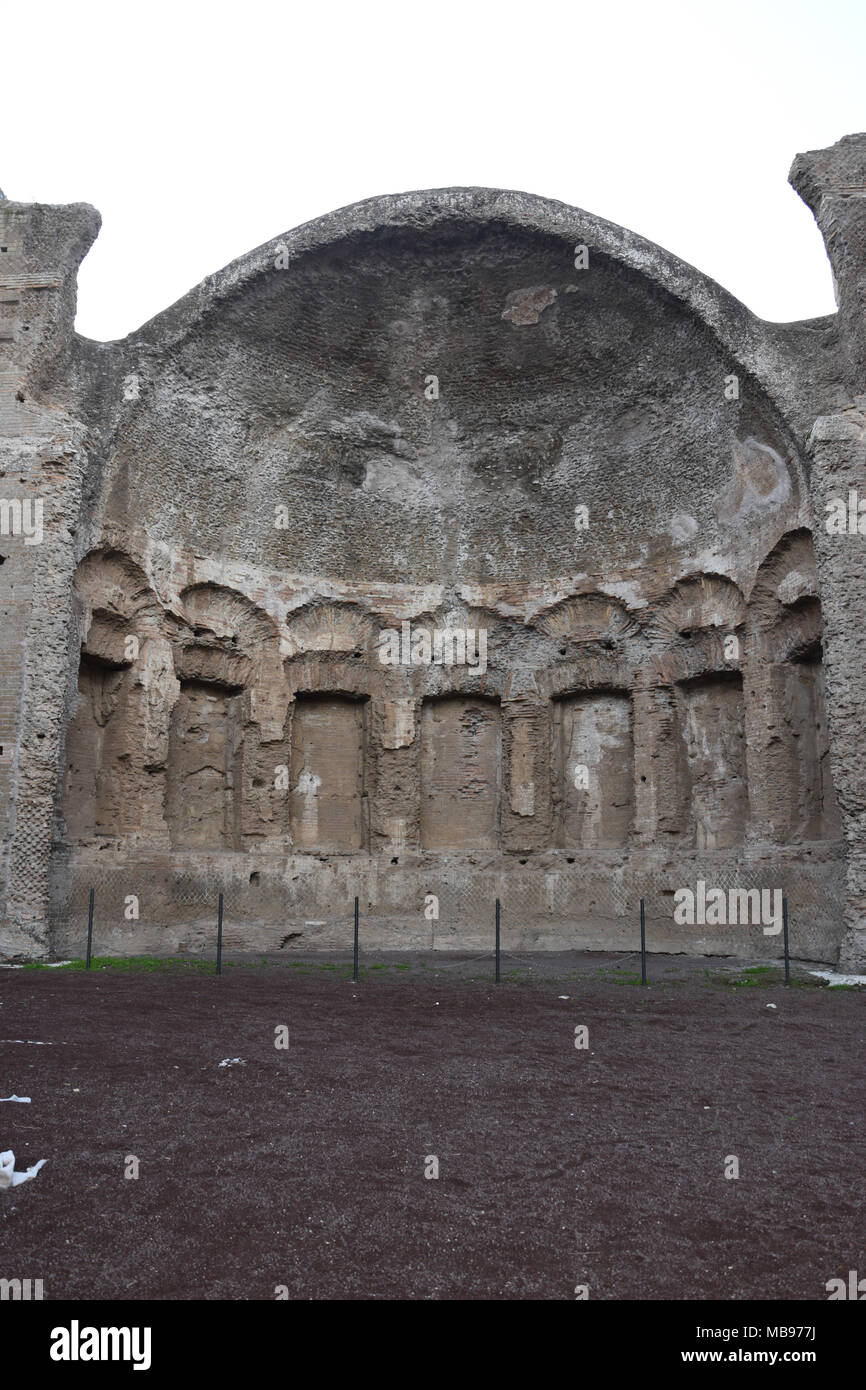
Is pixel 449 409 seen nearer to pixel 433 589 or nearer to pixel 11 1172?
pixel 433 589

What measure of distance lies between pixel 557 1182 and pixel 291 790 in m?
11.1

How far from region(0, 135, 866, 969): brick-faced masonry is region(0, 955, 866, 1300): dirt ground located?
15.4 feet

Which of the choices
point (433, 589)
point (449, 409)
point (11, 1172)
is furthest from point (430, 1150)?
point (449, 409)

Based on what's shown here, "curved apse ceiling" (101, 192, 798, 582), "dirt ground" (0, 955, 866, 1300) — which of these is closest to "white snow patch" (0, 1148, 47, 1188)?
"dirt ground" (0, 955, 866, 1300)

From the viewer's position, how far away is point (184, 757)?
45.8 feet

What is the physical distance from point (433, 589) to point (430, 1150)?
11611 millimetres

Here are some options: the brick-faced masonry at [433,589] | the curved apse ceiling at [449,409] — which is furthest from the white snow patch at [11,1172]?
the curved apse ceiling at [449,409]

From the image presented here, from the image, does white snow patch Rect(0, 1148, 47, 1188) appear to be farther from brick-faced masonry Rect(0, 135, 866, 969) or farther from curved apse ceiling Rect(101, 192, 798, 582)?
curved apse ceiling Rect(101, 192, 798, 582)

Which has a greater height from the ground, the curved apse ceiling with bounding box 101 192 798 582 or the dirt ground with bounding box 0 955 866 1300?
the curved apse ceiling with bounding box 101 192 798 582

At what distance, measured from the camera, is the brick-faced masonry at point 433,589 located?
1145 cm

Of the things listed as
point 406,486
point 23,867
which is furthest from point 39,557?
point 406,486

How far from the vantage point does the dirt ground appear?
307 cm

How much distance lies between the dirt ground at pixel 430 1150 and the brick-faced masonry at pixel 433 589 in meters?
4.69

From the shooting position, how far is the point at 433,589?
1533 centimetres
